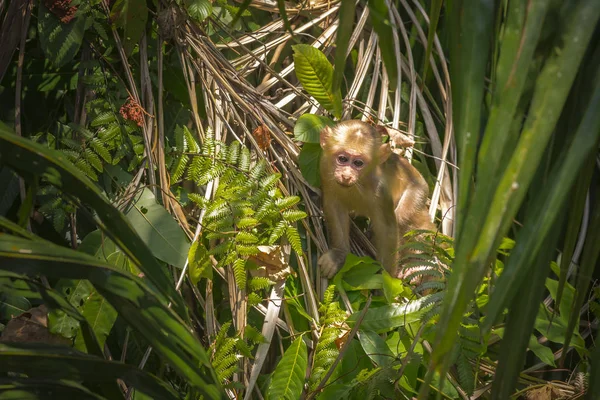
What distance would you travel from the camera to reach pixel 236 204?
121 inches

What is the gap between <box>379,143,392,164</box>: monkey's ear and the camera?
13.3 ft

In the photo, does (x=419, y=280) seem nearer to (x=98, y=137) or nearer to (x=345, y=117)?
(x=345, y=117)

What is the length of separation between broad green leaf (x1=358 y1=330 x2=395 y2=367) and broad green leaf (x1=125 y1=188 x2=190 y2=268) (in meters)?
0.81

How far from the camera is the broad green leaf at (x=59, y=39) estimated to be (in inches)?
131

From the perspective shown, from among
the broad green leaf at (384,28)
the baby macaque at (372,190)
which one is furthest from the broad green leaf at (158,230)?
the broad green leaf at (384,28)

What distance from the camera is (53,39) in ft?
10.9

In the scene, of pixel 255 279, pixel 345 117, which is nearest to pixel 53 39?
pixel 255 279

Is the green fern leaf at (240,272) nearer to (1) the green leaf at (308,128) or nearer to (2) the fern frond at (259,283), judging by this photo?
(2) the fern frond at (259,283)

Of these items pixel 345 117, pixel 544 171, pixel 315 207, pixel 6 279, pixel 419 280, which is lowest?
pixel 419 280

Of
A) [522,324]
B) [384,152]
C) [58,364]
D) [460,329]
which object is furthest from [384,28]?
[384,152]

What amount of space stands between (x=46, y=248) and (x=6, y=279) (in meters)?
0.19

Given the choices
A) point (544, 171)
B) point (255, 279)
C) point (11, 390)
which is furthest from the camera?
point (255, 279)

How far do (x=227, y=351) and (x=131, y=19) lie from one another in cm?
157

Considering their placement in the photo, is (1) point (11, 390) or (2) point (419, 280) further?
(2) point (419, 280)
